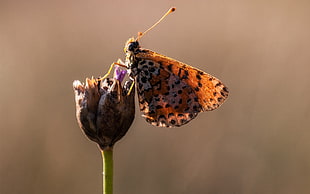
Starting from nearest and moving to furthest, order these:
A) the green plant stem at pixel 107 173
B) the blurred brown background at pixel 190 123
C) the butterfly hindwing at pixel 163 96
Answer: the green plant stem at pixel 107 173 < the butterfly hindwing at pixel 163 96 < the blurred brown background at pixel 190 123

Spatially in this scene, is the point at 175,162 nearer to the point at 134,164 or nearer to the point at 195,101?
the point at 134,164

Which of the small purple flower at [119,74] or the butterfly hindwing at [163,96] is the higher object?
the small purple flower at [119,74]

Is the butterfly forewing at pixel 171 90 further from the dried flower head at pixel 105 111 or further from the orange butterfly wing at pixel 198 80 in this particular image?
the dried flower head at pixel 105 111

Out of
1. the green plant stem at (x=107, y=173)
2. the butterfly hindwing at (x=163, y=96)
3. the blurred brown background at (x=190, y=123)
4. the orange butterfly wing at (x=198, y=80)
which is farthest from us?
the blurred brown background at (x=190, y=123)

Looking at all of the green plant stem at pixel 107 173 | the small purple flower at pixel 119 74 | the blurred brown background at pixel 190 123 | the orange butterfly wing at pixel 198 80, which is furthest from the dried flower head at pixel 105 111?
the blurred brown background at pixel 190 123

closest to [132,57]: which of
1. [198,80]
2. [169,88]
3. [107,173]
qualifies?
[169,88]

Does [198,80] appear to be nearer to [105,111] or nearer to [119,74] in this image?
[119,74]
